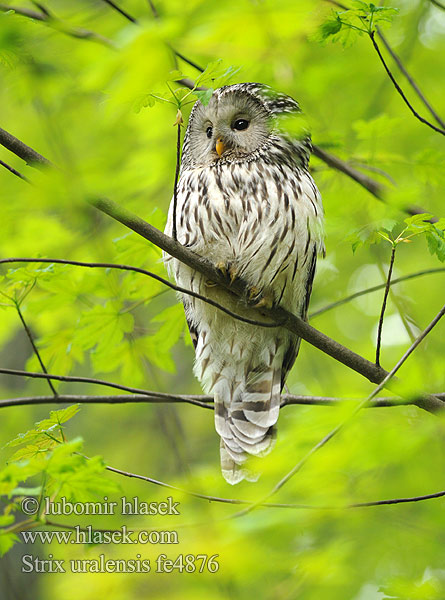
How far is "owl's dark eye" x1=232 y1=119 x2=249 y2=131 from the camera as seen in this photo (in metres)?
3.68

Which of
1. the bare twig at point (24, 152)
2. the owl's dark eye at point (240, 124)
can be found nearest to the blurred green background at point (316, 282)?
the bare twig at point (24, 152)

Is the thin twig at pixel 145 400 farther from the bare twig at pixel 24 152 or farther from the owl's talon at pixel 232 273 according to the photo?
the bare twig at pixel 24 152

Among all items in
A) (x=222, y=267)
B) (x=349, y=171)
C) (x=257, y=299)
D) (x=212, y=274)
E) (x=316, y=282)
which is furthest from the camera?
(x=316, y=282)

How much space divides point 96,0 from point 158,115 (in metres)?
0.88

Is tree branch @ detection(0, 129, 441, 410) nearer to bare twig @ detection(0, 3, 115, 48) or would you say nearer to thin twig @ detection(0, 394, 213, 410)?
thin twig @ detection(0, 394, 213, 410)

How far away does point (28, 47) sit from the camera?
6.40 ft

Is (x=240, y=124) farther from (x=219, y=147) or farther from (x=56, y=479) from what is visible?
(x=56, y=479)

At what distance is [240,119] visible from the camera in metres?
3.70

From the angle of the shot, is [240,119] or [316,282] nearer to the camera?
[240,119]

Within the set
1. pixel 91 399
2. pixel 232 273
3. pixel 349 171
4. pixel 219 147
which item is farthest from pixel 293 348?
pixel 91 399

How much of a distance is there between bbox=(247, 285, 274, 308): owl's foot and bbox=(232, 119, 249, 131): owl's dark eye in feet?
3.15

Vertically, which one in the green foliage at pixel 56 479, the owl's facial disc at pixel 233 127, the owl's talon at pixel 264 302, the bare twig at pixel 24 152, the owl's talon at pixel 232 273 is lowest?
the green foliage at pixel 56 479

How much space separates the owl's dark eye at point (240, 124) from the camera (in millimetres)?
3682

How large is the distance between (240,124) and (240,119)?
30 millimetres
